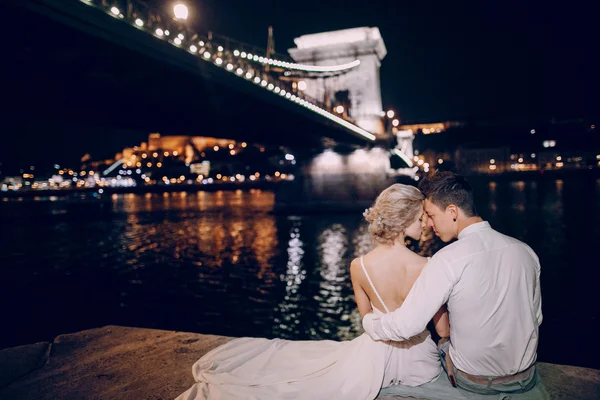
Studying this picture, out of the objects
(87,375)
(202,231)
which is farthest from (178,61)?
(87,375)

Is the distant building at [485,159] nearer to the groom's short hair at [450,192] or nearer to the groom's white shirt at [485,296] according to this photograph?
the groom's short hair at [450,192]

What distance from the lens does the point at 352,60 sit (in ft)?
155

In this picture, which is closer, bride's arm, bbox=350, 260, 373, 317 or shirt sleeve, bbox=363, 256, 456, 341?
shirt sleeve, bbox=363, 256, 456, 341

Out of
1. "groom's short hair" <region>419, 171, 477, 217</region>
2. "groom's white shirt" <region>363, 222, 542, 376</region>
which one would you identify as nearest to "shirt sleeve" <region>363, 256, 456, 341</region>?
"groom's white shirt" <region>363, 222, 542, 376</region>

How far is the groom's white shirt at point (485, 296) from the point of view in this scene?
7.42ft

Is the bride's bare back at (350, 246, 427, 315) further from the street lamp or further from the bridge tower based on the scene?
the bridge tower

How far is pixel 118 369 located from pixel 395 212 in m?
2.61

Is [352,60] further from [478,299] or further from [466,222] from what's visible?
[478,299]

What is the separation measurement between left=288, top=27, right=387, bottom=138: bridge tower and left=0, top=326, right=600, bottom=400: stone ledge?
4266 cm

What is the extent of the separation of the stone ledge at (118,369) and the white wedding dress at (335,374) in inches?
14.6

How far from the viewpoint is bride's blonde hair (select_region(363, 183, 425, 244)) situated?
2.74 metres

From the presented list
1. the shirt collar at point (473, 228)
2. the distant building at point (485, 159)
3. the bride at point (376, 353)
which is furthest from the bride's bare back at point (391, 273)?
the distant building at point (485, 159)

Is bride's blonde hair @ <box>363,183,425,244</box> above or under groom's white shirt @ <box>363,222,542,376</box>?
above

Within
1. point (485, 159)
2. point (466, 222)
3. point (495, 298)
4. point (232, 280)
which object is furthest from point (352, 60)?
point (485, 159)
